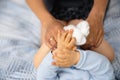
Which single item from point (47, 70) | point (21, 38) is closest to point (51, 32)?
point (47, 70)

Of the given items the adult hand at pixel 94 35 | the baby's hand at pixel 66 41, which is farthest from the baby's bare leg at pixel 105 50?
the baby's hand at pixel 66 41

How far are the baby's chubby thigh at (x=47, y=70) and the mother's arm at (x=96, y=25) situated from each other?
0.58 feet

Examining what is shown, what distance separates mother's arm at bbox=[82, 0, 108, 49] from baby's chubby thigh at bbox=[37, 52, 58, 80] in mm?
176

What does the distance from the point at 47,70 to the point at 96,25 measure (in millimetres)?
287

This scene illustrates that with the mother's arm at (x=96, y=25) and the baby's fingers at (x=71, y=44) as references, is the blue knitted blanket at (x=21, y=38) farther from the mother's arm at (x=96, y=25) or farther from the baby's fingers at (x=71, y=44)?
the baby's fingers at (x=71, y=44)

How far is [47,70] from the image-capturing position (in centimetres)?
96

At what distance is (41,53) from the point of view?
1.07 m

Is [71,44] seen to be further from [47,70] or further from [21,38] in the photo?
[21,38]

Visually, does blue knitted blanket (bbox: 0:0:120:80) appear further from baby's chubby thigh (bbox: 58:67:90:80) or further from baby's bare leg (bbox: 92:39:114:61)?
baby's chubby thigh (bbox: 58:67:90:80)

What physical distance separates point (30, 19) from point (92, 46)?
0.45m

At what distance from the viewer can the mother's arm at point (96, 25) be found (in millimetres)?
1084

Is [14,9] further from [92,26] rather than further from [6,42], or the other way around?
[92,26]

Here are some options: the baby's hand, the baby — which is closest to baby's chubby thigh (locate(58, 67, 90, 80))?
the baby

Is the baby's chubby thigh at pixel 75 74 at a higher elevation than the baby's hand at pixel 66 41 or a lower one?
lower
